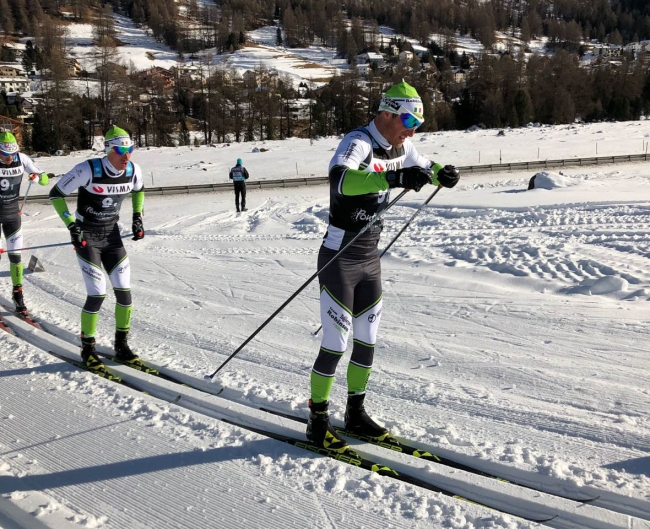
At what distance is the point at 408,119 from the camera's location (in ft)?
11.5

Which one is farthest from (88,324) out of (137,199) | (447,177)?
(447,177)

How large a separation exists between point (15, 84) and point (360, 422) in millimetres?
115335

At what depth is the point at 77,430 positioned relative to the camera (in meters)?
4.16

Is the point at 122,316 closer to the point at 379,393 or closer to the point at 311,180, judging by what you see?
the point at 379,393

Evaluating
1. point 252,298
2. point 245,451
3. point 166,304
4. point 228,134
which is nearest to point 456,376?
point 245,451

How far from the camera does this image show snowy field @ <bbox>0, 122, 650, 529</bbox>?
10.7 feet

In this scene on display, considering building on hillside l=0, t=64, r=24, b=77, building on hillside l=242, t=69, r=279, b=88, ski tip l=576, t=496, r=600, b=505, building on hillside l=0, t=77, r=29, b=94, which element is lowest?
ski tip l=576, t=496, r=600, b=505

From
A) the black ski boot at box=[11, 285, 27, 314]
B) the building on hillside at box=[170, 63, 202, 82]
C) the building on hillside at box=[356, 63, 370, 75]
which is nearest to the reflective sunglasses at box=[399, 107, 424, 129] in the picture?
the black ski boot at box=[11, 285, 27, 314]

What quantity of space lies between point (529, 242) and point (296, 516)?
25.4 feet

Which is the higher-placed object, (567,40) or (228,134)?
(567,40)

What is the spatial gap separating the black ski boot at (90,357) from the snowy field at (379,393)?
22 cm

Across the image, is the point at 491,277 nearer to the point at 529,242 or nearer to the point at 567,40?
→ the point at 529,242

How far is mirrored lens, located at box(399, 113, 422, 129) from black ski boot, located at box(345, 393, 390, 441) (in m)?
2.04

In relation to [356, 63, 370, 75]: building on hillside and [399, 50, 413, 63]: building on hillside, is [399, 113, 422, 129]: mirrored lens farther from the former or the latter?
[399, 50, 413, 63]: building on hillside
